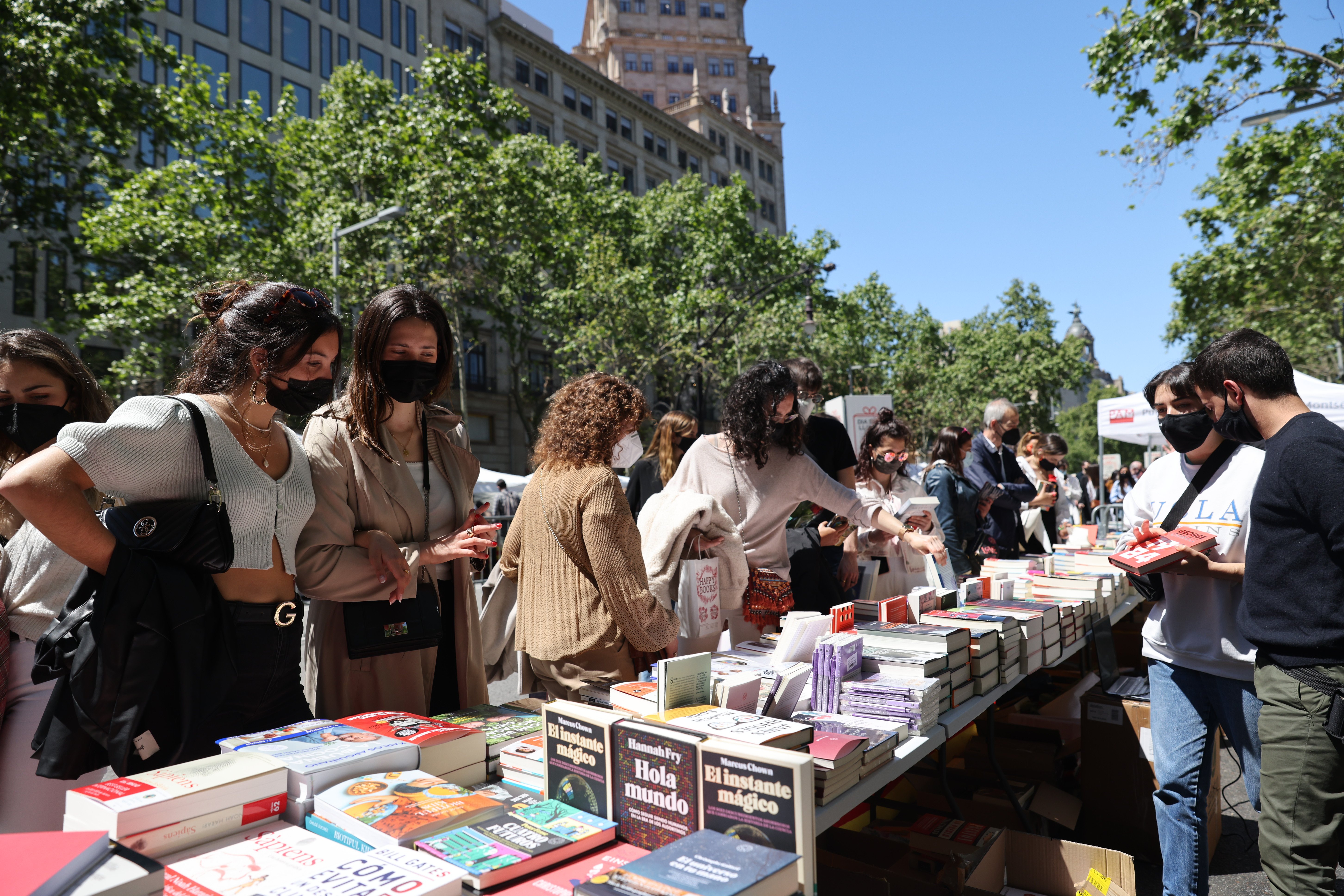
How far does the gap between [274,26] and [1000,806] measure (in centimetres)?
3382

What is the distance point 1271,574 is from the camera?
2.41m

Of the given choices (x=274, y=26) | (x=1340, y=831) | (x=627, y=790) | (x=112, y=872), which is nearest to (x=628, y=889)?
(x=627, y=790)

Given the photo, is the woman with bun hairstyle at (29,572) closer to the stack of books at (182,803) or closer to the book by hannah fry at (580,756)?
the stack of books at (182,803)

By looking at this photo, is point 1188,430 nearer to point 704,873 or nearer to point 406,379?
point 704,873

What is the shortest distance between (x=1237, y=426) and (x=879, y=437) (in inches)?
132

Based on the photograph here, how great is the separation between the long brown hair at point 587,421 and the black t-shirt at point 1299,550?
204 centimetres

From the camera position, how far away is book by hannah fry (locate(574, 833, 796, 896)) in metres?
1.31

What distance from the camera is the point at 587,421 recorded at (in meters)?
2.98

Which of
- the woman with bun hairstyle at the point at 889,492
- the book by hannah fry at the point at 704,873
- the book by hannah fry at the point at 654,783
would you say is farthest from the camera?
the woman with bun hairstyle at the point at 889,492

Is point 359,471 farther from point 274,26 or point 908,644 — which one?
point 274,26

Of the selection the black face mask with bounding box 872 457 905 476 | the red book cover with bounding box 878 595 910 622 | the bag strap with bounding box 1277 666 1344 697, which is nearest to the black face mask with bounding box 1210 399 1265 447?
the bag strap with bounding box 1277 666 1344 697

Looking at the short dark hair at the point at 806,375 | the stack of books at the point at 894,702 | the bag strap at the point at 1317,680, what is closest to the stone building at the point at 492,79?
the short dark hair at the point at 806,375

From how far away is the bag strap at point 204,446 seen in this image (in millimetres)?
1882

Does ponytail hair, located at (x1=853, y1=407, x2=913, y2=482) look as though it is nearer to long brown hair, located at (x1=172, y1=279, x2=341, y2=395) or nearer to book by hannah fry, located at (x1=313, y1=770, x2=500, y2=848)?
long brown hair, located at (x1=172, y1=279, x2=341, y2=395)
